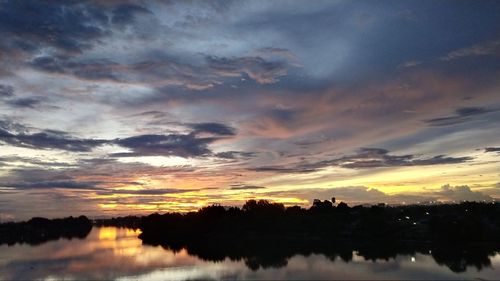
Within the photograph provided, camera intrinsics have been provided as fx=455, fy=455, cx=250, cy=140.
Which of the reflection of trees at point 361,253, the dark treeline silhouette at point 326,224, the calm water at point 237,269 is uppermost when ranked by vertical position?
the dark treeline silhouette at point 326,224

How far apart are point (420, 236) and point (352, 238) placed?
10720mm

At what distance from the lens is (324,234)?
274 feet

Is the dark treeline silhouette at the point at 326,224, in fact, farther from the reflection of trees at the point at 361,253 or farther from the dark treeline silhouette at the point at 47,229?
the dark treeline silhouette at the point at 47,229

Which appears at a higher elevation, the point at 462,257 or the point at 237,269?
the point at 462,257

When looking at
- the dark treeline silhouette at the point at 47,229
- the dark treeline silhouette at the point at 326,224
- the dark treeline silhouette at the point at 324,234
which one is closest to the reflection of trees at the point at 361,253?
the dark treeline silhouette at the point at 324,234

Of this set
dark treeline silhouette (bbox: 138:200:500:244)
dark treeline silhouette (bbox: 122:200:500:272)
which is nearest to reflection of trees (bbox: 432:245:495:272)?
dark treeline silhouette (bbox: 122:200:500:272)

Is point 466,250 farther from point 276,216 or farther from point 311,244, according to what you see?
point 276,216

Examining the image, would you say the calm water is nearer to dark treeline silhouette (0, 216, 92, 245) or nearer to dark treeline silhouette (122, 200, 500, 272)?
dark treeline silhouette (122, 200, 500, 272)

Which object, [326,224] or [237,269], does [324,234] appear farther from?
[237,269]

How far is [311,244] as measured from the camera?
70.2 m

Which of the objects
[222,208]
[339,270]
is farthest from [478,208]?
[339,270]

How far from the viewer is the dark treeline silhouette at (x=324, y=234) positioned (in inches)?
2183

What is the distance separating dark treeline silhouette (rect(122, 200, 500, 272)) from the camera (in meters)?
55.4

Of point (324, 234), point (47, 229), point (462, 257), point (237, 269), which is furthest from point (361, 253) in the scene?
point (47, 229)
